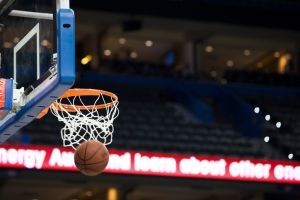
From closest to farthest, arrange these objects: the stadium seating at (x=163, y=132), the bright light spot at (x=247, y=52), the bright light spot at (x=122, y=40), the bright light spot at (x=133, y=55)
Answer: the stadium seating at (x=163, y=132) < the bright light spot at (x=122, y=40) < the bright light spot at (x=133, y=55) < the bright light spot at (x=247, y=52)

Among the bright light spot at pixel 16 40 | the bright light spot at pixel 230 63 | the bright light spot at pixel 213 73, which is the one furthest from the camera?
the bright light spot at pixel 230 63

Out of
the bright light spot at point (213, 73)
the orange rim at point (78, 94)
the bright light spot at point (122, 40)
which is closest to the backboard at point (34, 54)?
the orange rim at point (78, 94)

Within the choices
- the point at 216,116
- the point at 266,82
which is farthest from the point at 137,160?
the point at 266,82

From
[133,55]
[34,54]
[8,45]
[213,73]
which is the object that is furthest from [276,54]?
[34,54]

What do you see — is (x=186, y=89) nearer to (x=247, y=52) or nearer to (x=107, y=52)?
(x=107, y=52)

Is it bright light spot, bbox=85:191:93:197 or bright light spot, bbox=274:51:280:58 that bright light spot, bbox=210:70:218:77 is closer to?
bright light spot, bbox=274:51:280:58

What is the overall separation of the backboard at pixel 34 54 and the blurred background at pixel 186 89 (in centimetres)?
578

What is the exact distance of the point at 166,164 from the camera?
492 inches

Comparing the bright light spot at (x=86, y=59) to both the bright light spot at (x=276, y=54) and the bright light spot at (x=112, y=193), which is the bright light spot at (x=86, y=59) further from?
the bright light spot at (x=276, y=54)

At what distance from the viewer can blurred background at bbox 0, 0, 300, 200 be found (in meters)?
14.0

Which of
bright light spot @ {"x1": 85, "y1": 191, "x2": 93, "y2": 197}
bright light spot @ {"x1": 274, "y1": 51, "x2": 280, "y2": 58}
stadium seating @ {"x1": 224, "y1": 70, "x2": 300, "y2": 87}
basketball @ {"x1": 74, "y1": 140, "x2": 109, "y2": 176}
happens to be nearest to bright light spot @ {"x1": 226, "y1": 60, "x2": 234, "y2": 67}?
bright light spot @ {"x1": 274, "y1": 51, "x2": 280, "y2": 58}

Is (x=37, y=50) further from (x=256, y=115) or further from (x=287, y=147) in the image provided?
(x=256, y=115)

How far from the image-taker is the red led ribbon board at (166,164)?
11.6 meters

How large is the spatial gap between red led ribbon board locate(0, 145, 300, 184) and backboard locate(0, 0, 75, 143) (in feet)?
16.8
